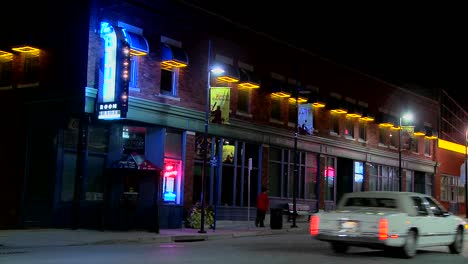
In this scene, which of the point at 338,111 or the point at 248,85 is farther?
the point at 338,111

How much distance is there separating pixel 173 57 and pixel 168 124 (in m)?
2.81

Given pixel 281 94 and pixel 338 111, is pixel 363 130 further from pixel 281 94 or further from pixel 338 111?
pixel 281 94

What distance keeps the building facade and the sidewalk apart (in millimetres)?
1065

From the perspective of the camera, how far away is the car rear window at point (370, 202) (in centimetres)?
1585

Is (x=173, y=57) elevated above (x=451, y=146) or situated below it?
above

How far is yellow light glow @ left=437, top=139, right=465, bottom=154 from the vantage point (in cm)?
5096

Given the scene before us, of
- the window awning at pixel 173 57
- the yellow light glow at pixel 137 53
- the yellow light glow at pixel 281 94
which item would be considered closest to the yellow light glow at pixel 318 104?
the yellow light glow at pixel 281 94

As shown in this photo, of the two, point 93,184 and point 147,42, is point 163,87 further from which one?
point 93,184

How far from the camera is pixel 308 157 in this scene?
34656mm

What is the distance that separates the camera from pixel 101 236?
Answer: 19.6 m

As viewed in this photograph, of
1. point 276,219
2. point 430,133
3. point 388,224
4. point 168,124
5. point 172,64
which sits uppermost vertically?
point 430,133

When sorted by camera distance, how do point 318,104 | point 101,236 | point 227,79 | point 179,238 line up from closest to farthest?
1. point 101,236
2. point 179,238
3. point 227,79
4. point 318,104

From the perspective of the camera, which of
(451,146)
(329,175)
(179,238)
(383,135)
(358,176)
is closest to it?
(179,238)

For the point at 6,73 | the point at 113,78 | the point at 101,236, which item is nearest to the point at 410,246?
the point at 101,236
